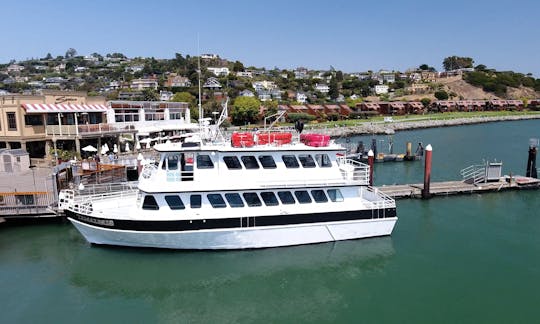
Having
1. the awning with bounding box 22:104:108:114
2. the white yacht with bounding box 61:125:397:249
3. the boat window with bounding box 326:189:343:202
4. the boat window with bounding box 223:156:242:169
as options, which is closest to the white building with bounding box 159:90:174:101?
the awning with bounding box 22:104:108:114

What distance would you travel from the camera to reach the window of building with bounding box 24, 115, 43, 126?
2871cm

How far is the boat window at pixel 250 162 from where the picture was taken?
52.5 feet

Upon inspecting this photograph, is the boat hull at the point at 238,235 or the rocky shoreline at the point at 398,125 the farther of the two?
the rocky shoreline at the point at 398,125

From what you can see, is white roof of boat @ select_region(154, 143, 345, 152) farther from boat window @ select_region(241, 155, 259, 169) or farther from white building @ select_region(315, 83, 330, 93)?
white building @ select_region(315, 83, 330, 93)

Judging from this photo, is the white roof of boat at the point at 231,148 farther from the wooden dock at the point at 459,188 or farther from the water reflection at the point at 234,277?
the wooden dock at the point at 459,188

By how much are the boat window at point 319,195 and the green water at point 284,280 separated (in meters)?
2.08

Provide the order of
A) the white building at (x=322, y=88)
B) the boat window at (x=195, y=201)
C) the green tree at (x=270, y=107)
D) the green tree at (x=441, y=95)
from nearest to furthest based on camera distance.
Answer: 1. the boat window at (x=195, y=201)
2. the green tree at (x=270, y=107)
3. the green tree at (x=441, y=95)
4. the white building at (x=322, y=88)

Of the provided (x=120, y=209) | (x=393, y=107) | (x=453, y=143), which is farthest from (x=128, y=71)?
(x=120, y=209)

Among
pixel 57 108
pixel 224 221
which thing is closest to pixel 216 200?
pixel 224 221

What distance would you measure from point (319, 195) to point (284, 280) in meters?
4.08

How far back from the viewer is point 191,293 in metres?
13.4

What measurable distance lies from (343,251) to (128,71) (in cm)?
20257

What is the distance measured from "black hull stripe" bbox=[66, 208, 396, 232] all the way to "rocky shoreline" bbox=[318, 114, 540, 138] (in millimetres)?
46585

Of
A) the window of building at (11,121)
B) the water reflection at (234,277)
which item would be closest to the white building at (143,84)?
the window of building at (11,121)
